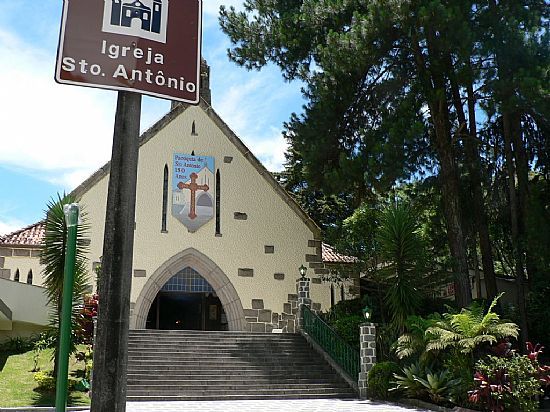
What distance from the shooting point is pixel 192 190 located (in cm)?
1889

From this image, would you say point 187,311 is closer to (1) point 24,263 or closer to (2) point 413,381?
(1) point 24,263

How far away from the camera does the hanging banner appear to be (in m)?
18.7

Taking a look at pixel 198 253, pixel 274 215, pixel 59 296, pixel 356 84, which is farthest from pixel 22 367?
pixel 356 84

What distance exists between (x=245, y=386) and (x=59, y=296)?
185 inches

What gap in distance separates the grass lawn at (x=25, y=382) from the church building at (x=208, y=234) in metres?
2.76

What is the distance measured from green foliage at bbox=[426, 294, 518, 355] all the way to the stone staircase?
2992mm

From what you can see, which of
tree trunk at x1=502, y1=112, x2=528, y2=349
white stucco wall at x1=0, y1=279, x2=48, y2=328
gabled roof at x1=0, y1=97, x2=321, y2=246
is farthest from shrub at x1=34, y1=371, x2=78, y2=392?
tree trunk at x1=502, y1=112, x2=528, y2=349

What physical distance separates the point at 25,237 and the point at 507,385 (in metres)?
14.3

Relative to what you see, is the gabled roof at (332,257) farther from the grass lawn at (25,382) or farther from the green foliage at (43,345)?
the green foliage at (43,345)

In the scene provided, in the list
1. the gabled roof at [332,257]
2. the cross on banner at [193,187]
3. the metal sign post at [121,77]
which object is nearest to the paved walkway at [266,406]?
the cross on banner at [193,187]

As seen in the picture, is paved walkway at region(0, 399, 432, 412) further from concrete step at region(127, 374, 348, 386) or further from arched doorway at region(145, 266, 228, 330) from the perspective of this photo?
arched doorway at region(145, 266, 228, 330)

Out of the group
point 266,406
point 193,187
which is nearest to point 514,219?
point 266,406

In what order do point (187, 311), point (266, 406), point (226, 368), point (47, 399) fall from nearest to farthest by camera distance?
point (47, 399)
point (266, 406)
point (226, 368)
point (187, 311)

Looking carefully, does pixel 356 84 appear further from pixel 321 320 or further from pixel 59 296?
pixel 59 296
